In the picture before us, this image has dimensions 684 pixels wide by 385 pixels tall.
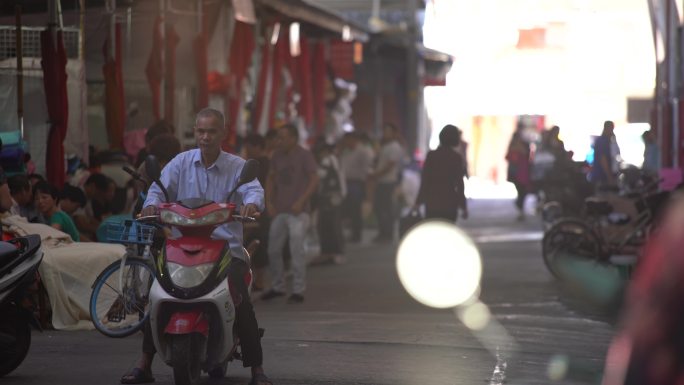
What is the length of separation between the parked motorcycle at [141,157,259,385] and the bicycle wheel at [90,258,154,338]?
9.51ft

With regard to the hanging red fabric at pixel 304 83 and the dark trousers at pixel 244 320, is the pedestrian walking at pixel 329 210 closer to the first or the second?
the hanging red fabric at pixel 304 83

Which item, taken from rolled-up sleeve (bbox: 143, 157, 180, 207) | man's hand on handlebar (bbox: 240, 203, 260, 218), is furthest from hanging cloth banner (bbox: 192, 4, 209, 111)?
man's hand on handlebar (bbox: 240, 203, 260, 218)

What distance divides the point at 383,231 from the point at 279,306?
33.8 feet

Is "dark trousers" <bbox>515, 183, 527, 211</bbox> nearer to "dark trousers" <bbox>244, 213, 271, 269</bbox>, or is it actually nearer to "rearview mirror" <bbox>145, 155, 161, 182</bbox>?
"dark trousers" <bbox>244, 213, 271, 269</bbox>

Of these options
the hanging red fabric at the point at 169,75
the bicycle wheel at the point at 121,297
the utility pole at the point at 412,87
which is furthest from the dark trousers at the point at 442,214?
the utility pole at the point at 412,87

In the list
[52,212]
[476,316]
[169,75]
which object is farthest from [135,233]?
[169,75]

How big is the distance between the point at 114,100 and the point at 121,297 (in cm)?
553

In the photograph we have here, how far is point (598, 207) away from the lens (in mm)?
17000

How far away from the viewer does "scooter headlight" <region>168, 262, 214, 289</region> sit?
779 cm

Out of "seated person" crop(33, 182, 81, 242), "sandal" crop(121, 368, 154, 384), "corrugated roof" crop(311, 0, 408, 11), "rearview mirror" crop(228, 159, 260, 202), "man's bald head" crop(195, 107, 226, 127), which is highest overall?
"corrugated roof" crop(311, 0, 408, 11)

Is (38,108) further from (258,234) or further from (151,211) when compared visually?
(151,211)

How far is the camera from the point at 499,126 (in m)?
59.2

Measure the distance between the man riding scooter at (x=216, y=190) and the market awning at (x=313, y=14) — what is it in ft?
36.1

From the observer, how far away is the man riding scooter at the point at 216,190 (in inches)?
330
